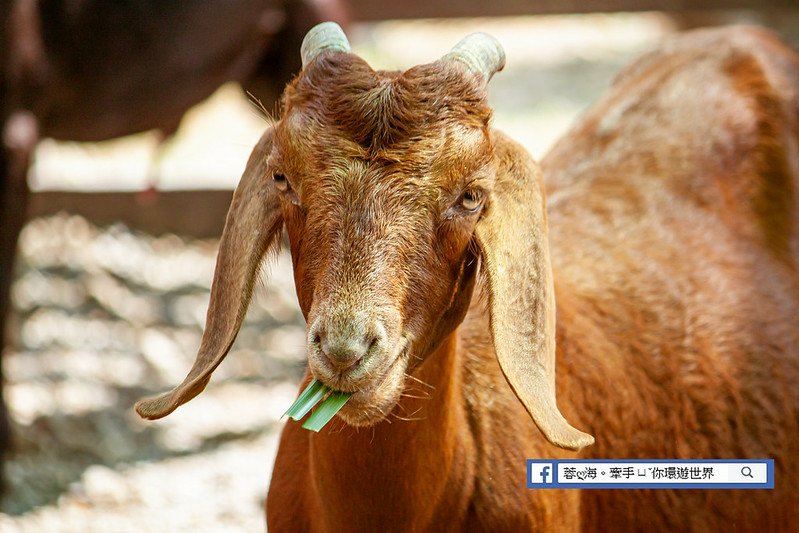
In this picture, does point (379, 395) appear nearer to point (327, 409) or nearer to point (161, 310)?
point (327, 409)

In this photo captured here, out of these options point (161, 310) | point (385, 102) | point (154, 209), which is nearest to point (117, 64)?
point (161, 310)

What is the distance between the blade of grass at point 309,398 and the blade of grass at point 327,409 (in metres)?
0.02

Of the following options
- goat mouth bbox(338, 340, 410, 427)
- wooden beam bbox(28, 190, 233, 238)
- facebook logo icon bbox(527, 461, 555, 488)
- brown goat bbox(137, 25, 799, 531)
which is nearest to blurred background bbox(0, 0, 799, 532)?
wooden beam bbox(28, 190, 233, 238)

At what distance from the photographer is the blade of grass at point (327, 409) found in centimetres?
213

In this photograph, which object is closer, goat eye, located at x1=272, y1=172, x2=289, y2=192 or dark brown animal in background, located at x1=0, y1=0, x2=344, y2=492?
goat eye, located at x1=272, y1=172, x2=289, y2=192

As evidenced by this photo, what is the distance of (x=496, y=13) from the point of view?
7.78 metres

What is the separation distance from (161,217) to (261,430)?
92.6 inches

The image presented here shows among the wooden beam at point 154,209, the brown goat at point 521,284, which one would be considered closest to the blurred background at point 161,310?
the wooden beam at point 154,209

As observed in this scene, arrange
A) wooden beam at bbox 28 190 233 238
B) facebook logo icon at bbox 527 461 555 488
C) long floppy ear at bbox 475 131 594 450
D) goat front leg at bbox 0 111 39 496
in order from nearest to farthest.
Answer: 1. long floppy ear at bbox 475 131 594 450
2. facebook logo icon at bbox 527 461 555 488
3. goat front leg at bbox 0 111 39 496
4. wooden beam at bbox 28 190 233 238

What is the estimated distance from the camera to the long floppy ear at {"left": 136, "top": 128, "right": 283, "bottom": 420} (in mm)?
2453

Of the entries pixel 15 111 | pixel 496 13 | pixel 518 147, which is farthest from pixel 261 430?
pixel 496 13

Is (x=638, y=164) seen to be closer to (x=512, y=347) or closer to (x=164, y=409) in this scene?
(x=512, y=347)

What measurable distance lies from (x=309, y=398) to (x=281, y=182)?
494 millimetres

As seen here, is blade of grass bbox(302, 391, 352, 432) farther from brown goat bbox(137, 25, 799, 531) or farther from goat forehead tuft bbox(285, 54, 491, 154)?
goat forehead tuft bbox(285, 54, 491, 154)
